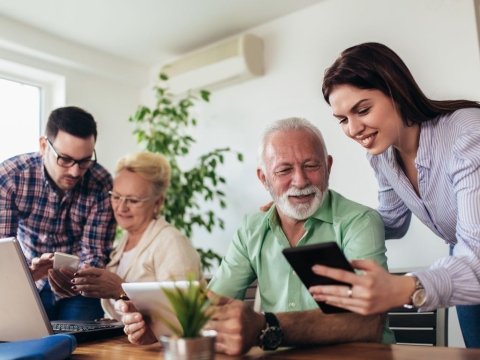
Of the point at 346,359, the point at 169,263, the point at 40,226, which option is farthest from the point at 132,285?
the point at 40,226

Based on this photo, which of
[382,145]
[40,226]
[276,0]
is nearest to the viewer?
[382,145]

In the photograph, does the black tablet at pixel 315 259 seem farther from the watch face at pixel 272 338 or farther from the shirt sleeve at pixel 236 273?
the shirt sleeve at pixel 236 273

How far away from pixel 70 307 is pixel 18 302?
102 centimetres

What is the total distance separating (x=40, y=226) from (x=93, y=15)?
1.64 meters

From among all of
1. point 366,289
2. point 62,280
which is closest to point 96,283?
point 62,280

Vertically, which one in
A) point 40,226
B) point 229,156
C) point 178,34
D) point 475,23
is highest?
point 178,34

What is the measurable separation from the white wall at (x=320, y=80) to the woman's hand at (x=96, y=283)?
5.64ft

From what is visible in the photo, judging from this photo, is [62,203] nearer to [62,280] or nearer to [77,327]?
[62,280]

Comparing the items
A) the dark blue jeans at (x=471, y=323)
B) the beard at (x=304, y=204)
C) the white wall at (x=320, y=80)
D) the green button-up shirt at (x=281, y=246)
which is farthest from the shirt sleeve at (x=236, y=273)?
the white wall at (x=320, y=80)

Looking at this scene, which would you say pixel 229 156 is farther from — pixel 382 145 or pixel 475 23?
pixel 382 145

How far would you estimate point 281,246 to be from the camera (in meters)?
1.76

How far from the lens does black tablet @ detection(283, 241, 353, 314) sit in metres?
1.02

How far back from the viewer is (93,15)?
346 centimetres

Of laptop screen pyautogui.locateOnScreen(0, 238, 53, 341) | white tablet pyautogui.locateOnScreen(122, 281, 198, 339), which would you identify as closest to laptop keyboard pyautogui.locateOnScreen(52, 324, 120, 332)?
laptop screen pyautogui.locateOnScreen(0, 238, 53, 341)
